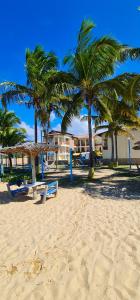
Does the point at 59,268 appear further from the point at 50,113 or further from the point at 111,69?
the point at 50,113

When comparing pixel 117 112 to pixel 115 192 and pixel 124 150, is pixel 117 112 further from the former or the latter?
pixel 124 150

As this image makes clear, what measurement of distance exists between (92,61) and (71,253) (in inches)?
467

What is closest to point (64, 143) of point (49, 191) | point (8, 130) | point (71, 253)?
point (8, 130)

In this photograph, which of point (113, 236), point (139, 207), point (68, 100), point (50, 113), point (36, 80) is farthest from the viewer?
point (50, 113)

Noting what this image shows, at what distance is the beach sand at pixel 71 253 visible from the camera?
369 cm

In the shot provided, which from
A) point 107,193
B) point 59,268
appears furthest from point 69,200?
point 59,268

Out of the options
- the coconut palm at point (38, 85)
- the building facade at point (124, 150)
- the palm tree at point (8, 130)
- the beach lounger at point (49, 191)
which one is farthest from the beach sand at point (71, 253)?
the building facade at point (124, 150)

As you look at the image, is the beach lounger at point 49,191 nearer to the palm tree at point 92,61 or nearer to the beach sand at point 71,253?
the beach sand at point 71,253

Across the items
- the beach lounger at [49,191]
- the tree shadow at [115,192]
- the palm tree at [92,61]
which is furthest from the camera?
the palm tree at [92,61]

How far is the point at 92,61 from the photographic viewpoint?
569 inches

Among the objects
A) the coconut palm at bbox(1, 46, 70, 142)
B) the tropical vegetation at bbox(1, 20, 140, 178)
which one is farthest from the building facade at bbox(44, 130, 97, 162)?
the tropical vegetation at bbox(1, 20, 140, 178)

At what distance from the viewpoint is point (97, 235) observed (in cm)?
575

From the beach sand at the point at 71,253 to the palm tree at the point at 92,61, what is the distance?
8607 millimetres

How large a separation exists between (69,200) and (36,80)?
9856 mm
